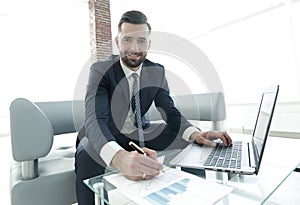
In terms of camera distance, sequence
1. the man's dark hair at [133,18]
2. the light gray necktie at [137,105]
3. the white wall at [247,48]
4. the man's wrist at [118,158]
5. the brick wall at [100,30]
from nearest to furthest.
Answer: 1. the man's wrist at [118,158]
2. the man's dark hair at [133,18]
3. the light gray necktie at [137,105]
4. the white wall at [247,48]
5. the brick wall at [100,30]

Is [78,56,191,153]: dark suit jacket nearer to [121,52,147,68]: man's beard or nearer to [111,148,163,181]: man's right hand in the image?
[121,52,147,68]: man's beard

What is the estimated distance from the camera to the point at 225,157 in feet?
2.71

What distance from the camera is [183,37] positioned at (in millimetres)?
3619

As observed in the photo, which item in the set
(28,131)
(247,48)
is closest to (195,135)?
(28,131)

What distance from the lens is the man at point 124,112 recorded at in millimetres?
839

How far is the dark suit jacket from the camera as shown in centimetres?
87

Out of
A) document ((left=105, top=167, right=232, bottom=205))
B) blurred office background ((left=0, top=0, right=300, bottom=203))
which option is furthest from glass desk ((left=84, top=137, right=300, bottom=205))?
blurred office background ((left=0, top=0, right=300, bottom=203))

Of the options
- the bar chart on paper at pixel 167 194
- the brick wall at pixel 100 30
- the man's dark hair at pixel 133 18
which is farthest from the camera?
the brick wall at pixel 100 30

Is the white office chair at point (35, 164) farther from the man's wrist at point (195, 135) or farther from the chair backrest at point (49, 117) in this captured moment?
the man's wrist at point (195, 135)


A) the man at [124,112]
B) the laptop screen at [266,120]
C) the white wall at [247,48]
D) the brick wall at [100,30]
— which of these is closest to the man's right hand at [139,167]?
the man at [124,112]

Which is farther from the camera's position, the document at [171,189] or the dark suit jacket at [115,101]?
the dark suit jacket at [115,101]

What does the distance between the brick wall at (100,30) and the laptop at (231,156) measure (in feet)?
8.76

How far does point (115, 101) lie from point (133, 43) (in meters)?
0.34

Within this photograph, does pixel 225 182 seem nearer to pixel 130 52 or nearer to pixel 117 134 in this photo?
pixel 117 134
